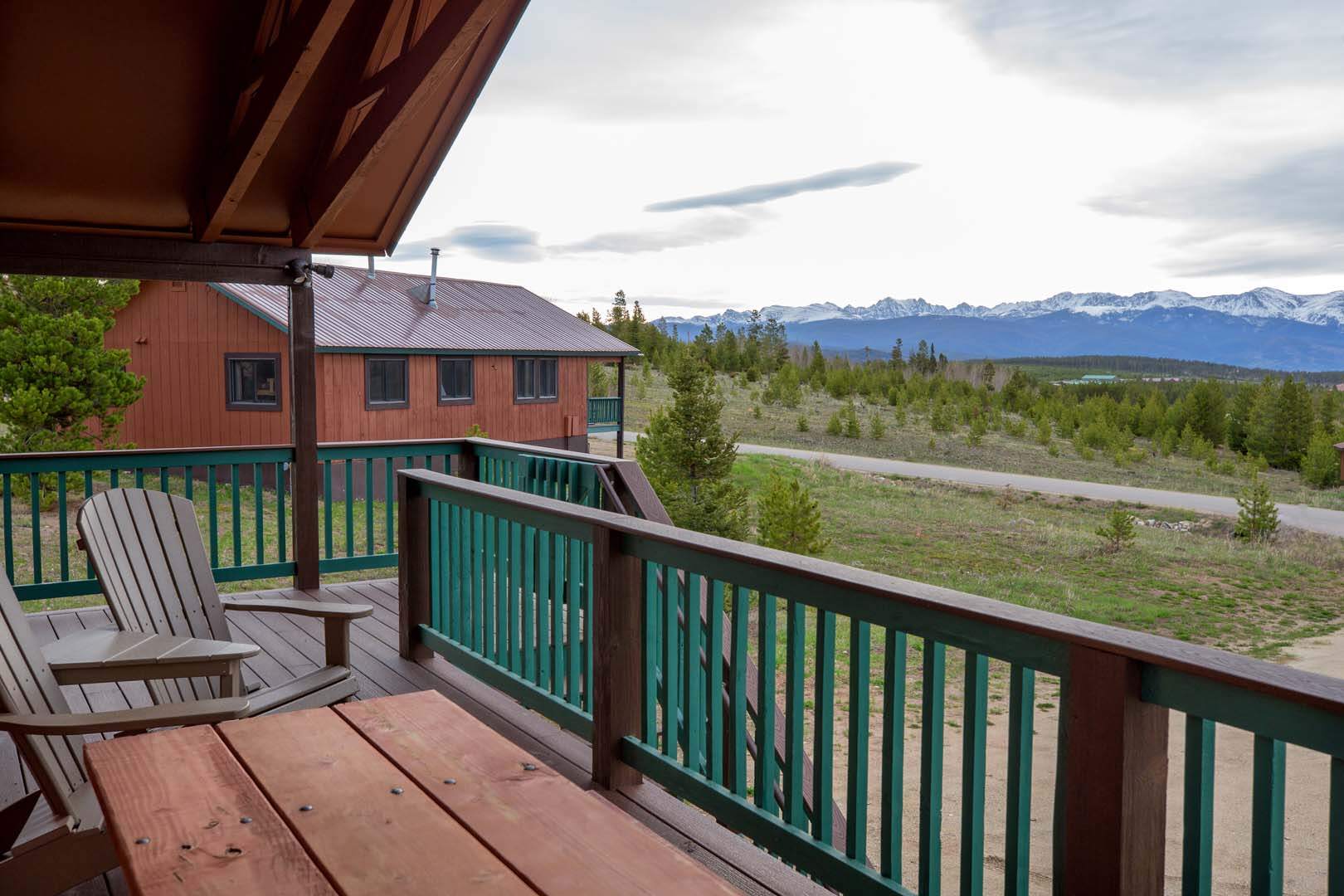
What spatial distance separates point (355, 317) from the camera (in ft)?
60.6

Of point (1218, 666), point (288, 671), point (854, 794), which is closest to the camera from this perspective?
point (1218, 666)

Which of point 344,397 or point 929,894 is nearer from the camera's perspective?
point 929,894

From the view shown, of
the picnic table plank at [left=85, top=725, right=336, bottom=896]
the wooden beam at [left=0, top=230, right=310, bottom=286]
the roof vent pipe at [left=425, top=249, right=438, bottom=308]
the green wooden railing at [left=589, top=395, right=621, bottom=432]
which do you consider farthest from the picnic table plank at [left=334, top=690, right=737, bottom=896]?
the green wooden railing at [left=589, top=395, right=621, bottom=432]

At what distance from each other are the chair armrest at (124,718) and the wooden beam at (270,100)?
2.45 metres

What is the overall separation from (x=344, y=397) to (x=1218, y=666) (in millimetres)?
17516

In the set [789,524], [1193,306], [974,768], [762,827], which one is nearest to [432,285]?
[789,524]

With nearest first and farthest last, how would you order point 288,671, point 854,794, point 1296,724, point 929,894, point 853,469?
point 1296,724 → point 929,894 → point 854,794 → point 288,671 → point 853,469

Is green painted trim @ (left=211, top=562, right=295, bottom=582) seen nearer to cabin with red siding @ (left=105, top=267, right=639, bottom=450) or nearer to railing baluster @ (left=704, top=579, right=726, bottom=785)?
railing baluster @ (left=704, top=579, right=726, bottom=785)

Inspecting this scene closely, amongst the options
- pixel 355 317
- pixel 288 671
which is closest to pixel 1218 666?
pixel 288 671

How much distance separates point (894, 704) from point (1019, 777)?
0.32m

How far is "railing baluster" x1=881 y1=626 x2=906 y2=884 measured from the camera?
2.11 meters

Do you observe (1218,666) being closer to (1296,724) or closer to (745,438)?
(1296,724)

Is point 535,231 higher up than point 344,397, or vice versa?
point 535,231

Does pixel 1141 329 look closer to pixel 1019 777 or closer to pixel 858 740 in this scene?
pixel 858 740
